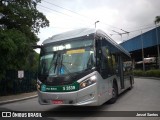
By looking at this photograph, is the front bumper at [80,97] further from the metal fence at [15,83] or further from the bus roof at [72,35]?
the metal fence at [15,83]

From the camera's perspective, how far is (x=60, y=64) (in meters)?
9.80

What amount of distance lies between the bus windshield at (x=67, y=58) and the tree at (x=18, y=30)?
677cm

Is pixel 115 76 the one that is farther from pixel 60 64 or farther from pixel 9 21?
pixel 9 21

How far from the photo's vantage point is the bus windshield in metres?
9.61

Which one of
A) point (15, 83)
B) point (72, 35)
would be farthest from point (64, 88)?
point (15, 83)

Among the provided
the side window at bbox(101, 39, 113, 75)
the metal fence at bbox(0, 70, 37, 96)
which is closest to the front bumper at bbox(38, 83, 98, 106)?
the side window at bbox(101, 39, 113, 75)

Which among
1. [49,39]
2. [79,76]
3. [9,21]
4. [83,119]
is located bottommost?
[83,119]

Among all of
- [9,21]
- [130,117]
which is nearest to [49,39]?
[130,117]

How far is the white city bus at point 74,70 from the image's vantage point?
9.38 m

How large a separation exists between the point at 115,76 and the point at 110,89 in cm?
138

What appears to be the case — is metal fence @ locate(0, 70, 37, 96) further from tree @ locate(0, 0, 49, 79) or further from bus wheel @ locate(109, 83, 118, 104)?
bus wheel @ locate(109, 83, 118, 104)

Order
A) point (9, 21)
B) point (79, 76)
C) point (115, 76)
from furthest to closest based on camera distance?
point (9, 21)
point (115, 76)
point (79, 76)

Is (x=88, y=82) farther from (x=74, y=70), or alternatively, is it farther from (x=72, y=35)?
(x=72, y=35)

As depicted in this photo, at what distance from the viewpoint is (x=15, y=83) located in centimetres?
2016
